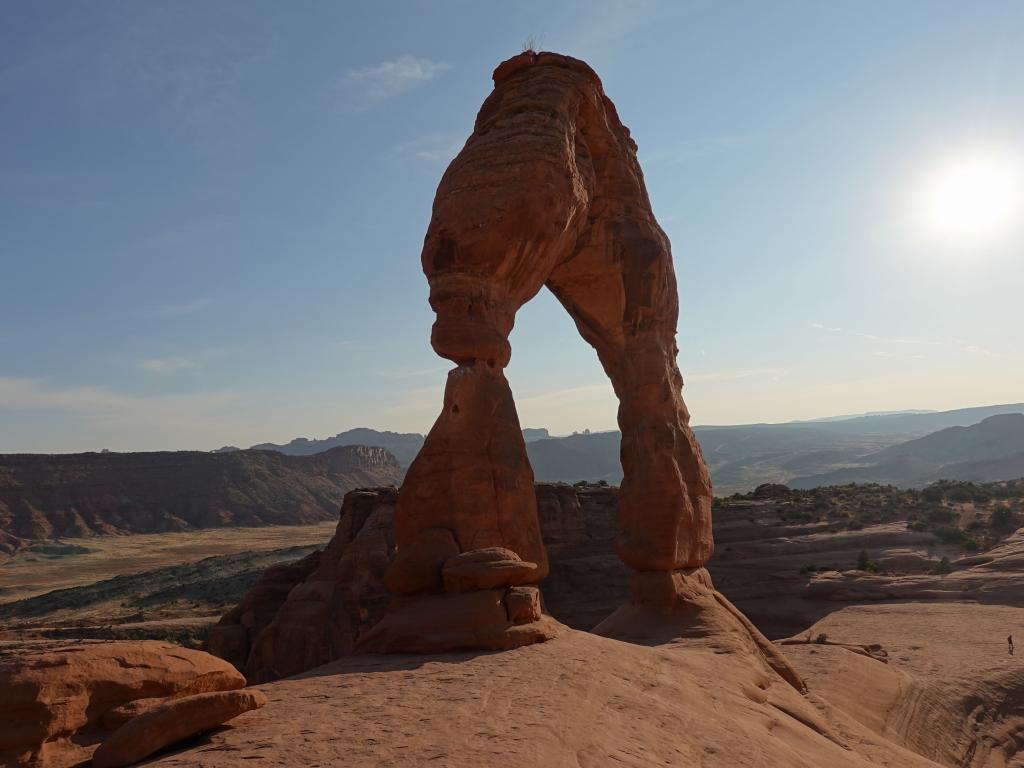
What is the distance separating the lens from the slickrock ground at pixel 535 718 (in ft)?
16.0

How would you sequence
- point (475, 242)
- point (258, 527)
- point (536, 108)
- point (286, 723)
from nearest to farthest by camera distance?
point (286, 723), point (475, 242), point (536, 108), point (258, 527)

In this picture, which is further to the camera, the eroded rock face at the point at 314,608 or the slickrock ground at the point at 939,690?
the eroded rock face at the point at 314,608

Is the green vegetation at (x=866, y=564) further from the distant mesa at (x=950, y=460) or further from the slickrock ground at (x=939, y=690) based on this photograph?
the distant mesa at (x=950, y=460)

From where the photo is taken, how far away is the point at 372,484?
105375 mm

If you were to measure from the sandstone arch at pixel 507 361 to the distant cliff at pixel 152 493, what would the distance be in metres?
71.6

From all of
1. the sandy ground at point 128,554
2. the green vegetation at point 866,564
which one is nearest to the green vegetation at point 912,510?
the green vegetation at point 866,564

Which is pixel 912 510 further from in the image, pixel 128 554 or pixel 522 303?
pixel 128 554

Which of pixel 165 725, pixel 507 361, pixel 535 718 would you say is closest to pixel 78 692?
pixel 165 725

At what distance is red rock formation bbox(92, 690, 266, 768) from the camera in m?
4.70

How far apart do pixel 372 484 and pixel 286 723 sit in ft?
336

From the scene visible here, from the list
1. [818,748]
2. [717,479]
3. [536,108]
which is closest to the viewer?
[818,748]

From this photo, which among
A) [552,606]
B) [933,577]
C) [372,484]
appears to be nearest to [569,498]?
[552,606]

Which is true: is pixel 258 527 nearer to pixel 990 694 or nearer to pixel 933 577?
pixel 933 577

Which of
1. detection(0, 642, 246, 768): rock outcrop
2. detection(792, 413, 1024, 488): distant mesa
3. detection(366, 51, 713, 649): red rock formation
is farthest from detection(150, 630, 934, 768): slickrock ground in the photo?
detection(792, 413, 1024, 488): distant mesa
